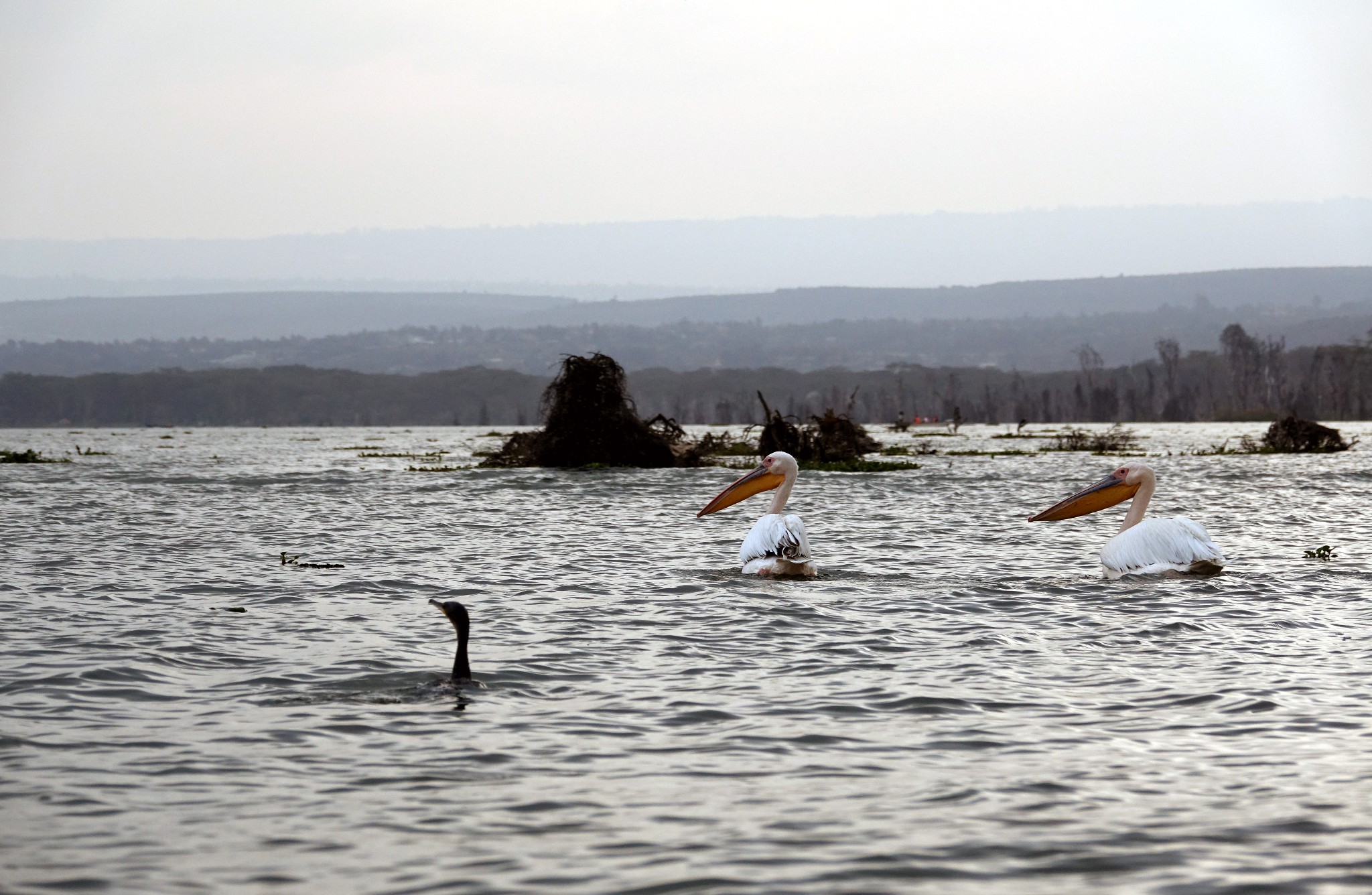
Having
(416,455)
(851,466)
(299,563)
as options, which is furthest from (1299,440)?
(299,563)

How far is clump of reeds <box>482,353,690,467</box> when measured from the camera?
45031mm

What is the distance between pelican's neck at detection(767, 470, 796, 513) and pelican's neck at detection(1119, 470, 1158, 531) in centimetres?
454

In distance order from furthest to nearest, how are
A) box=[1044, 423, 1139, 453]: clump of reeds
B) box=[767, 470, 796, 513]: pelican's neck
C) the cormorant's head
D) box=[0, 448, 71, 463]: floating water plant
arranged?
box=[1044, 423, 1139, 453]: clump of reeds
box=[0, 448, 71, 463]: floating water plant
box=[767, 470, 796, 513]: pelican's neck
the cormorant's head

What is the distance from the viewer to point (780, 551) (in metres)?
18.0

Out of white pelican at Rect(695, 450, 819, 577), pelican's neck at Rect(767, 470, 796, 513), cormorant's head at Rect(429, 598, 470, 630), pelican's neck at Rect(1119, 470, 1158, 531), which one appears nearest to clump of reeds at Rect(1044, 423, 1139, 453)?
pelican's neck at Rect(1119, 470, 1158, 531)

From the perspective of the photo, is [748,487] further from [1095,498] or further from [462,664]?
[462,664]

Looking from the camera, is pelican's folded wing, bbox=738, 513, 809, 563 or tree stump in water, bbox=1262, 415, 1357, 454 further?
tree stump in water, bbox=1262, 415, 1357, 454

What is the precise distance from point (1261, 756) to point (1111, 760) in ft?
3.26

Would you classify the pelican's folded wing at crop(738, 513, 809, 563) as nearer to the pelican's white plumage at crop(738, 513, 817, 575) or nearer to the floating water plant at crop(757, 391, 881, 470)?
the pelican's white plumage at crop(738, 513, 817, 575)

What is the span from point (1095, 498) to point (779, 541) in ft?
17.1

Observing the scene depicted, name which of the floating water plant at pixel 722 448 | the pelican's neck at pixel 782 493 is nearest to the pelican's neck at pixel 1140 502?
the pelican's neck at pixel 782 493

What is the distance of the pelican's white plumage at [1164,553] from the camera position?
57.8 ft

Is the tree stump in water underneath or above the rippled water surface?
above

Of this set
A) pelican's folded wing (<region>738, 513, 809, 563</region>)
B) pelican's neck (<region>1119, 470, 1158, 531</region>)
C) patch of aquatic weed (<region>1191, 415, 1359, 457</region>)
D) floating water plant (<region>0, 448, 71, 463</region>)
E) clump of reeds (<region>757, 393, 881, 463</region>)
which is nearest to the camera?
pelican's folded wing (<region>738, 513, 809, 563</region>)
